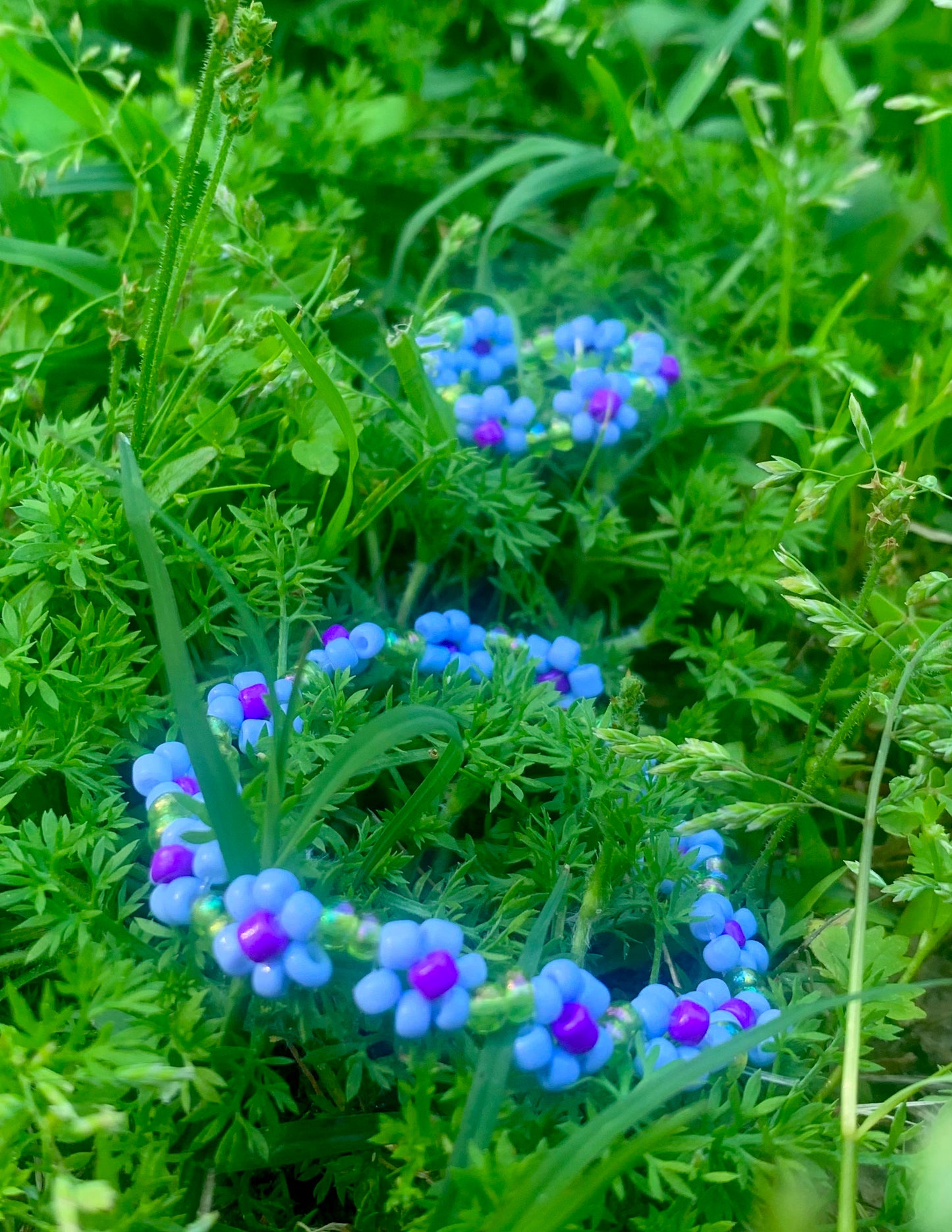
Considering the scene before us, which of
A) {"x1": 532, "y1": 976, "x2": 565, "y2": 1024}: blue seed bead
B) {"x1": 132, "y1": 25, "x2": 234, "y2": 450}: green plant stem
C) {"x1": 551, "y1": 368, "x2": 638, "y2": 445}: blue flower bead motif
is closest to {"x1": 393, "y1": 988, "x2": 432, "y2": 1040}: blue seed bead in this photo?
{"x1": 532, "y1": 976, "x2": 565, "y2": 1024}: blue seed bead

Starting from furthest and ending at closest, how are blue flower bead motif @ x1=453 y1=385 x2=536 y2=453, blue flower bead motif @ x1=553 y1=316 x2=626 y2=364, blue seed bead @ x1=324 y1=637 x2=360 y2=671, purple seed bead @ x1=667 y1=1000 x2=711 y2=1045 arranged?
blue flower bead motif @ x1=553 y1=316 x2=626 y2=364 → blue flower bead motif @ x1=453 y1=385 x2=536 y2=453 → blue seed bead @ x1=324 y1=637 x2=360 y2=671 → purple seed bead @ x1=667 y1=1000 x2=711 y2=1045

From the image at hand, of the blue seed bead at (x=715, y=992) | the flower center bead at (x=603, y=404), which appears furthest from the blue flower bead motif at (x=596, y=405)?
the blue seed bead at (x=715, y=992)

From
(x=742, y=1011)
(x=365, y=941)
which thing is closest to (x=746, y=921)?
(x=742, y=1011)

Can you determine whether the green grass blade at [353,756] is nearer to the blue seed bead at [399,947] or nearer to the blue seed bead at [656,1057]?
the blue seed bead at [399,947]

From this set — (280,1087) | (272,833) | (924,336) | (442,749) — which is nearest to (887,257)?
(924,336)

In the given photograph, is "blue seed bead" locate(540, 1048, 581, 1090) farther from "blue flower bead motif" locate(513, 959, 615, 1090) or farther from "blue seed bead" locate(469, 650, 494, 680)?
"blue seed bead" locate(469, 650, 494, 680)

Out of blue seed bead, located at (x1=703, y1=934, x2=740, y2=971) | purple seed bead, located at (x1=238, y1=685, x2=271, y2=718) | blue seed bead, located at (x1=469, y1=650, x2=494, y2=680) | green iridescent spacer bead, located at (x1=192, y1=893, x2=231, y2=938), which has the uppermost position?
purple seed bead, located at (x1=238, y1=685, x2=271, y2=718)

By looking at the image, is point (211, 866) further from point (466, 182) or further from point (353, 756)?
point (466, 182)
